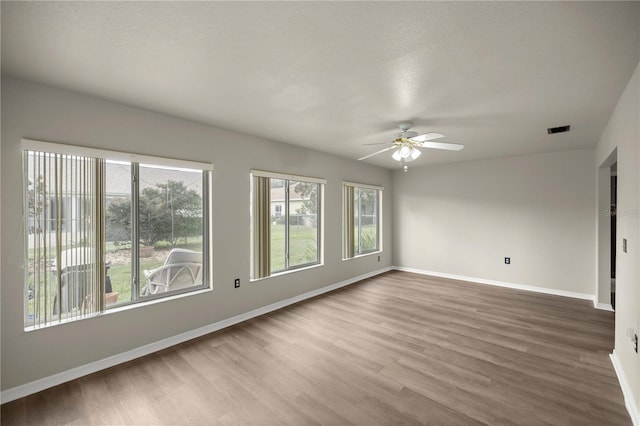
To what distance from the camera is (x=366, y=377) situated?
97.3 inches

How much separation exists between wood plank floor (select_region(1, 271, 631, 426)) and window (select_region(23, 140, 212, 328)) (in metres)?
0.72

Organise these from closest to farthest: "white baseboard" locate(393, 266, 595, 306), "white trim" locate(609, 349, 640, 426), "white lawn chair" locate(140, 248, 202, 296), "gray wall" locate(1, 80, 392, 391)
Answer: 1. "white trim" locate(609, 349, 640, 426)
2. "gray wall" locate(1, 80, 392, 391)
3. "white lawn chair" locate(140, 248, 202, 296)
4. "white baseboard" locate(393, 266, 595, 306)

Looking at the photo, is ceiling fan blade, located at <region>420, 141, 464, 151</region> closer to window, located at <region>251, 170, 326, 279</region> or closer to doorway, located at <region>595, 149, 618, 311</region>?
window, located at <region>251, 170, 326, 279</region>

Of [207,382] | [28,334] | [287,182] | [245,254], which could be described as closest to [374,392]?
[207,382]

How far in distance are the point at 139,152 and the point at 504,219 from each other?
6212mm

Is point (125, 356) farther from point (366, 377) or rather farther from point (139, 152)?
point (366, 377)

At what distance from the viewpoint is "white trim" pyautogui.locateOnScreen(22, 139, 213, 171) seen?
229 cm

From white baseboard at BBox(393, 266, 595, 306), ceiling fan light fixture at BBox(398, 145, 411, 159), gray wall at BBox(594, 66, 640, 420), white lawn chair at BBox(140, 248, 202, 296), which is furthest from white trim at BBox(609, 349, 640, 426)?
white lawn chair at BBox(140, 248, 202, 296)

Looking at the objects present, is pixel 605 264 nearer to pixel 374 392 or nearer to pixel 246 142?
pixel 374 392

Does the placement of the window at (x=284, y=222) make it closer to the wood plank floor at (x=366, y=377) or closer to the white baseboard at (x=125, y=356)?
the white baseboard at (x=125, y=356)

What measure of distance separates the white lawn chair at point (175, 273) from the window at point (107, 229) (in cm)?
1

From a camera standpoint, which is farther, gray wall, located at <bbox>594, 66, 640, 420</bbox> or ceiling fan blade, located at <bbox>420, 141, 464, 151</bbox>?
ceiling fan blade, located at <bbox>420, 141, 464, 151</bbox>

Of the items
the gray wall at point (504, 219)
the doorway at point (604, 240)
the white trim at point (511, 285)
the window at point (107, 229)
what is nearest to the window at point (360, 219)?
the gray wall at point (504, 219)

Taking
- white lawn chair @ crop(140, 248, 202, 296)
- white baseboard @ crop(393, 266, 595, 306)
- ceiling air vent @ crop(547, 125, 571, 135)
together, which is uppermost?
ceiling air vent @ crop(547, 125, 571, 135)
